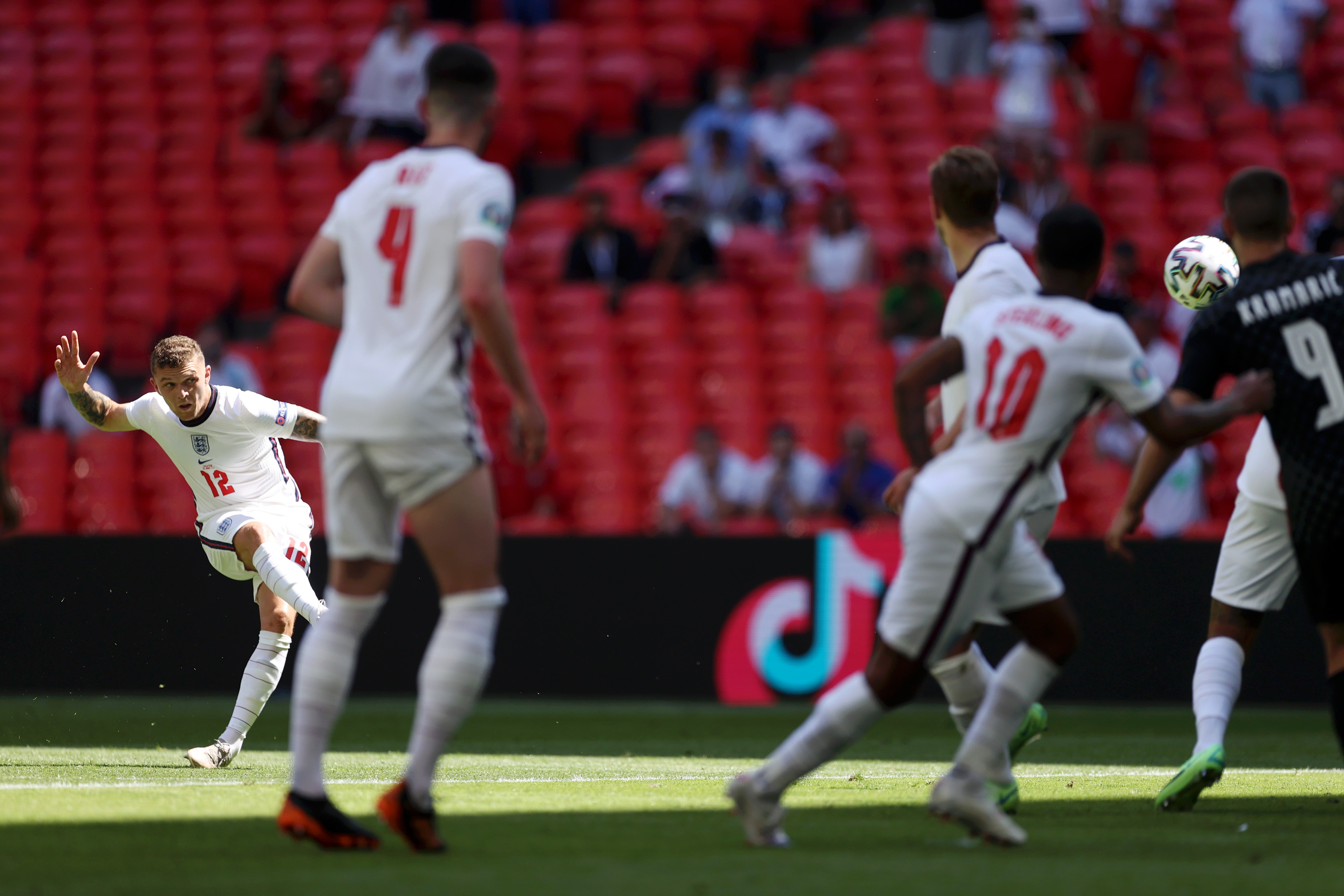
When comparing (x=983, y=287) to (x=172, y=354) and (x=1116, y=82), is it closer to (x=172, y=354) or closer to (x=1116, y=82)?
(x=172, y=354)

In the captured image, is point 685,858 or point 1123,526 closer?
point 685,858

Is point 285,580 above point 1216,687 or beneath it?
→ above

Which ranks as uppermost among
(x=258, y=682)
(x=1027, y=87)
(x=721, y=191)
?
(x=1027, y=87)

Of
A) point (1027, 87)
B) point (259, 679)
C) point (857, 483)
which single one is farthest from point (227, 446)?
point (1027, 87)

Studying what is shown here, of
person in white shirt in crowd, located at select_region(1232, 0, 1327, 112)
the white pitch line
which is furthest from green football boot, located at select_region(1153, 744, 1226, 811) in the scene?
person in white shirt in crowd, located at select_region(1232, 0, 1327, 112)

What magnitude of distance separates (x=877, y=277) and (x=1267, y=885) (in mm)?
11005

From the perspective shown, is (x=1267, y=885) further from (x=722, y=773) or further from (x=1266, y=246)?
(x=722, y=773)

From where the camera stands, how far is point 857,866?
4508 mm

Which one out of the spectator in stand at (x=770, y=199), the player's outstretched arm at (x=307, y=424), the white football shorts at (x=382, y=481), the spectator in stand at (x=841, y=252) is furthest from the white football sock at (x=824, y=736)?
the spectator in stand at (x=770, y=199)

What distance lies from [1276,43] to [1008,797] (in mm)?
12110

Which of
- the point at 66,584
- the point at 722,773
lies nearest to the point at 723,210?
the point at 66,584

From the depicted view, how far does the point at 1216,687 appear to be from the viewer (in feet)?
20.0

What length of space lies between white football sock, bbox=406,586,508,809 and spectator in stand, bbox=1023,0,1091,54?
1285 centimetres

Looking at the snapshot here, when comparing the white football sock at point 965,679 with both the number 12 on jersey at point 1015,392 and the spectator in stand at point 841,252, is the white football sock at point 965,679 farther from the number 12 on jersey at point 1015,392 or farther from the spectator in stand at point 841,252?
the spectator in stand at point 841,252
